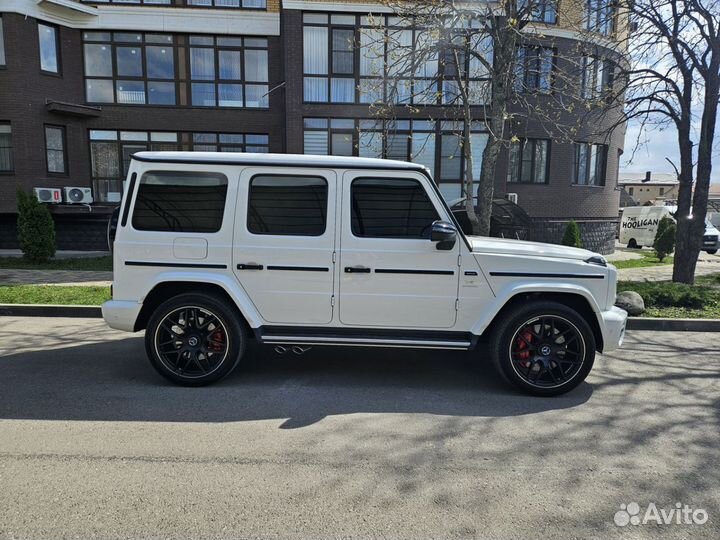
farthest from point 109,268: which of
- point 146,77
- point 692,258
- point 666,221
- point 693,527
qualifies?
point 666,221

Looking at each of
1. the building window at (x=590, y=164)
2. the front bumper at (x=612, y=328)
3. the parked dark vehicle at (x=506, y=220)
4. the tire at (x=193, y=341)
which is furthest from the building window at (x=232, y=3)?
the front bumper at (x=612, y=328)

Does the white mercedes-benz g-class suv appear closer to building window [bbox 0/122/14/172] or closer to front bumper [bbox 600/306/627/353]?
front bumper [bbox 600/306/627/353]

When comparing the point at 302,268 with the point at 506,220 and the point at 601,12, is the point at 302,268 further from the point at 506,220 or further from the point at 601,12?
the point at 506,220

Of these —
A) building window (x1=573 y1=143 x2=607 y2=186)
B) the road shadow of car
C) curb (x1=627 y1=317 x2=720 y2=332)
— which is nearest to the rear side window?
the road shadow of car

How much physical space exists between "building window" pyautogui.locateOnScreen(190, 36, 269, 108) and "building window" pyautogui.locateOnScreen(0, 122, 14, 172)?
19.9 ft

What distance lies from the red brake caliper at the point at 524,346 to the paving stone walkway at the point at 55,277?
838 centimetres

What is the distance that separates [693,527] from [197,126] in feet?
60.2

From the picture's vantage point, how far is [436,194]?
445cm

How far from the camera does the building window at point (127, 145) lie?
17719mm

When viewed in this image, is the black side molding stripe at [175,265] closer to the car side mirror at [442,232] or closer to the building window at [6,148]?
the car side mirror at [442,232]

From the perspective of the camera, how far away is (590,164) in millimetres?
19281

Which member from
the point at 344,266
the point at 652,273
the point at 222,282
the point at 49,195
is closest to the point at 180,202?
the point at 222,282

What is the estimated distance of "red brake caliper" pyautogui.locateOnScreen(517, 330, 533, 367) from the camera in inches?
175

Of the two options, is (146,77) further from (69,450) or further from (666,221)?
(666,221)
